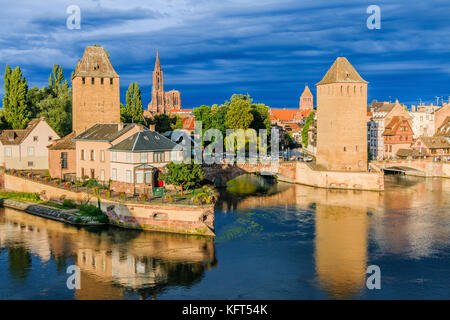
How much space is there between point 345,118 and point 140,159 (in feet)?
108

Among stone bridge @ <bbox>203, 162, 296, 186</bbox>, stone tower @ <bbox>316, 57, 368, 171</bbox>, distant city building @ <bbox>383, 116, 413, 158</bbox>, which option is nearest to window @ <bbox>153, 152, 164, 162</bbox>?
stone bridge @ <bbox>203, 162, 296, 186</bbox>

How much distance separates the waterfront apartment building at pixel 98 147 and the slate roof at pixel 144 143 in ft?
4.64

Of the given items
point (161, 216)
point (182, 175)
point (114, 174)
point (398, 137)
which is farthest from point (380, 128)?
point (161, 216)

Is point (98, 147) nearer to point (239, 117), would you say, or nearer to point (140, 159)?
point (140, 159)

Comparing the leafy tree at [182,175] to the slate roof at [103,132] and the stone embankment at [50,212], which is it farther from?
the slate roof at [103,132]

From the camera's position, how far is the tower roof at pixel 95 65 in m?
61.2

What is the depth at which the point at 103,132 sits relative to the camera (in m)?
55.1

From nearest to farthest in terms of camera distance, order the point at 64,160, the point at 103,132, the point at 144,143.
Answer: the point at 144,143 < the point at 103,132 < the point at 64,160

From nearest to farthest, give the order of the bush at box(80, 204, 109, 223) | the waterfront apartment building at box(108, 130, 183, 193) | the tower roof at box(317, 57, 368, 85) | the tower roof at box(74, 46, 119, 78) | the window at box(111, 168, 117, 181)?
1. the bush at box(80, 204, 109, 223)
2. the waterfront apartment building at box(108, 130, 183, 193)
3. the window at box(111, 168, 117, 181)
4. the tower roof at box(74, 46, 119, 78)
5. the tower roof at box(317, 57, 368, 85)

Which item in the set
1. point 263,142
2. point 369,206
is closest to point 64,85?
point 263,142

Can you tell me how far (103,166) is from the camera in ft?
172

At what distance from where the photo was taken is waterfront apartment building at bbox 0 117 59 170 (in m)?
63.1

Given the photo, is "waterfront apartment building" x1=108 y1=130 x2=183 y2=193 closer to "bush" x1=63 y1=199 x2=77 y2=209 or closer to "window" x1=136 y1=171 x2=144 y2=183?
"window" x1=136 y1=171 x2=144 y2=183

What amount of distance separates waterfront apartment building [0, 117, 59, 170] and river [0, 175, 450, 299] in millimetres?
13136
